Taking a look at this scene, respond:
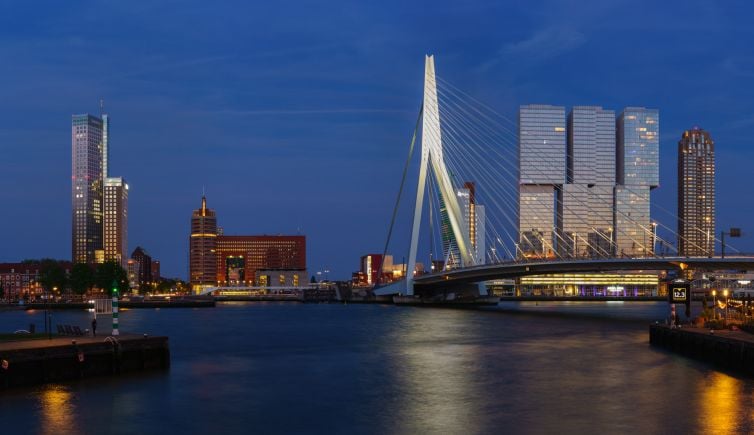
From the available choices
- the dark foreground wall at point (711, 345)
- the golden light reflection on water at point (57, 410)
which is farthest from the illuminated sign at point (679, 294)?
the golden light reflection on water at point (57, 410)

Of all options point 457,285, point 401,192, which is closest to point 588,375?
point 401,192

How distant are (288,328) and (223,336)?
471 inches

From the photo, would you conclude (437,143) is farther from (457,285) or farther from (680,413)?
(680,413)

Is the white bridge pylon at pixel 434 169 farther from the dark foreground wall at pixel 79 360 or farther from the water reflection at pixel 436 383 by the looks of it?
the dark foreground wall at pixel 79 360

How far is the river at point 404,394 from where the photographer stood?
1067 inches

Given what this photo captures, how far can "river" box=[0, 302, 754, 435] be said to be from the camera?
88.9 feet

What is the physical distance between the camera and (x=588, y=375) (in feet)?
127

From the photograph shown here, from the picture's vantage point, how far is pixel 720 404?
3020cm

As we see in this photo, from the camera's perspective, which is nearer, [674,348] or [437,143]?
[674,348]

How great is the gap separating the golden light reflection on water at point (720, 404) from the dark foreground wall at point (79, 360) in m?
22.5

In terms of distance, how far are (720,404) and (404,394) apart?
1120 centimetres

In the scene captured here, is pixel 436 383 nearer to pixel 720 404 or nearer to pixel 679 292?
pixel 720 404

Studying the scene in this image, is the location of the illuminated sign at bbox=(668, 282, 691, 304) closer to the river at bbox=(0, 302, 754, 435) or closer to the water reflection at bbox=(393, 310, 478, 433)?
the river at bbox=(0, 302, 754, 435)

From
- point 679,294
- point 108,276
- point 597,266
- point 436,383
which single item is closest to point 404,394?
point 436,383
